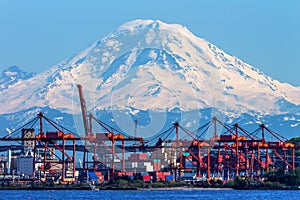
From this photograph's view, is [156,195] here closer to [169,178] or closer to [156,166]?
[169,178]

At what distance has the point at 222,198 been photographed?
336 ft

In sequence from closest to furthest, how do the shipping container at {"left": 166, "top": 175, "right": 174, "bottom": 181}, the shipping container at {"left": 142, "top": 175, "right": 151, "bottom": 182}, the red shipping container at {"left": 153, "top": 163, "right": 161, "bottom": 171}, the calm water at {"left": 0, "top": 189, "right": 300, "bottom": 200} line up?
the calm water at {"left": 0, "top": 189, "right": 300, "bottom": 200}
the shipping container at {"left": 142, "top": 175, "right": 151, "bottom": 182}
the shipping container at {"left": 166, "top": 175, "right": 174, "bottom": 181}
the red shipping container at {"left": 153, "top": 163, "right": 161, "bottom": 171}

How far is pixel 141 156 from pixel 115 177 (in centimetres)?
4771

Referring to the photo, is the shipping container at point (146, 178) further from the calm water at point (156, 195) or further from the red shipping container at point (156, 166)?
the red shipping container at point (156, 166)

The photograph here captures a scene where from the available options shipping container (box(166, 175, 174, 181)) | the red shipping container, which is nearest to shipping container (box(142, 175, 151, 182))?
shipping container (box(166, 175, 174, 181))

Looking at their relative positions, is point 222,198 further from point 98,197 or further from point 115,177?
point 115,177

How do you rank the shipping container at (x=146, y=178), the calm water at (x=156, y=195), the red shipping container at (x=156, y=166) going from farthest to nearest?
1. the red shipping container at (x=156, y=166)
2. the shipping container at (x=146, y=178)
3. the calm water at (x=156, y=195)

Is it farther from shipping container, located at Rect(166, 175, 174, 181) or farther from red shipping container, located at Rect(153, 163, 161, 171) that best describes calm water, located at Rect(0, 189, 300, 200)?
red shipping container, located at Rect(153, 163, 161, 171)

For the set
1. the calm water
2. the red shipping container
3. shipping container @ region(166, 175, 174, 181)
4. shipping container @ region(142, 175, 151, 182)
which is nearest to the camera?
the calm water

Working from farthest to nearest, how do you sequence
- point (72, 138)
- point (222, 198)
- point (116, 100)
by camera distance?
point (116, 100) < point (72, 138) < point (222, 198)

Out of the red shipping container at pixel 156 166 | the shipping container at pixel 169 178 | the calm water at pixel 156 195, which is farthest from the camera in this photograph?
the red shipping container at pixel 156 166

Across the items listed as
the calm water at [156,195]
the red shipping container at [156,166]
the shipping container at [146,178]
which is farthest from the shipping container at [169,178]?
the calm water at [156,195]

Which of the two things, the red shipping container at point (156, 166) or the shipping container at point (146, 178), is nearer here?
the shipping container at point (146, 178)

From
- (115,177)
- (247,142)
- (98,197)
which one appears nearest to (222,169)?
(247,142)
